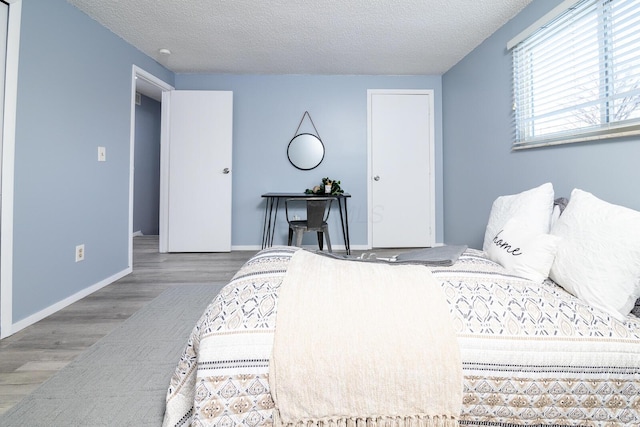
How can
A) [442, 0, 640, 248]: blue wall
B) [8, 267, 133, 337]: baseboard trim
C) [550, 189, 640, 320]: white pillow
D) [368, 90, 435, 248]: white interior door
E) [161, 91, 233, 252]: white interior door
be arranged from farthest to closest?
[368, 90, 435, 248]: white interior door → [161, 91, 233, 252]: white interior door → [8, 267, 133, 337]: baseboard trim → [442, 0, 640, 248]: blue wall → [550, 189, 640, 320]: white pillow

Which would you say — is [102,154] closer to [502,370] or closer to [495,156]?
[502,370]

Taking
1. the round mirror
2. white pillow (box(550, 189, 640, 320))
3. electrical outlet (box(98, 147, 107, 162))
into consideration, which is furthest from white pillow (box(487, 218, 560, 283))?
electrical outlet (box(98, 147, 107, 162))

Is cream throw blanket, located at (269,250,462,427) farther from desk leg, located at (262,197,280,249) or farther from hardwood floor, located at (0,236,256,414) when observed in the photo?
desk leg, located at (262,197,280,249)

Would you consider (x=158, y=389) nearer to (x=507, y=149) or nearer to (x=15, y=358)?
(x=15, y=358)

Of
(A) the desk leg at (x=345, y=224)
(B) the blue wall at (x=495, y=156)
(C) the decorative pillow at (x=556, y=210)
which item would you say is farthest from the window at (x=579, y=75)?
(A) the desk leg at (x=345, y=224)

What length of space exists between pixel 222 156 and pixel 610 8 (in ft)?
12.3

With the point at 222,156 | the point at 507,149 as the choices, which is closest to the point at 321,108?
the point at 222,156

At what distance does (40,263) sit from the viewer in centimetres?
217

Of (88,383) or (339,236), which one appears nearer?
(88,383)

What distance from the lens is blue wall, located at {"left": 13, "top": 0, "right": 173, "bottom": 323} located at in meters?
2.06

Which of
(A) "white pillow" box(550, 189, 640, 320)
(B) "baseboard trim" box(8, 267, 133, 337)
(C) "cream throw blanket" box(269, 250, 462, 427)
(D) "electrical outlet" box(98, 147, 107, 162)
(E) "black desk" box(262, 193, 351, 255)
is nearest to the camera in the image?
(C) "cream throw blanket" box(269, 250, 462, 427)

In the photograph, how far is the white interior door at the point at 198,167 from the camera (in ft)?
13.4

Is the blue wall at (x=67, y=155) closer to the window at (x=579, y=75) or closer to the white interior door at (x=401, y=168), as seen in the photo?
the white interior door at (x=401, y=168)

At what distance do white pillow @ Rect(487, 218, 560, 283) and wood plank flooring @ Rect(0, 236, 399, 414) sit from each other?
2200mm
